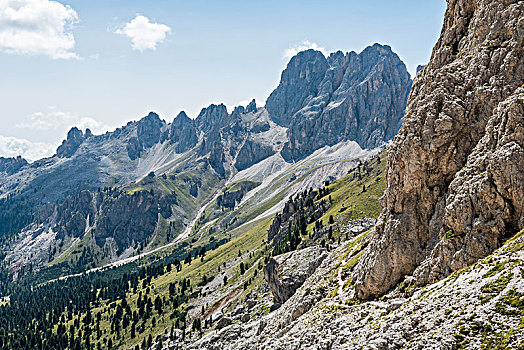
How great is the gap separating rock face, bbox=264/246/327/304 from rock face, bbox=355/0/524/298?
129ft

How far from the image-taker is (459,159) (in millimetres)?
52469

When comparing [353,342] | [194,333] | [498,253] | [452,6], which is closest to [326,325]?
[353,342]

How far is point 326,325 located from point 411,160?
29898mm

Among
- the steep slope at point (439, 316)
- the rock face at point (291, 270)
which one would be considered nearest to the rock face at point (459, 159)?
the steep slope at point (439, 316)

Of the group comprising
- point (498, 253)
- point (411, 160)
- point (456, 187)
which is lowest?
point (498, 253)

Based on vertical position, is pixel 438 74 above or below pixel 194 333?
above

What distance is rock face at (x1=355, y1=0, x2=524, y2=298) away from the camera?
44.2 metres

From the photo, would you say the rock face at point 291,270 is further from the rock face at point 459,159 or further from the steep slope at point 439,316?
the rock face at point 459,159

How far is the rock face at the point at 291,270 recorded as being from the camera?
100m

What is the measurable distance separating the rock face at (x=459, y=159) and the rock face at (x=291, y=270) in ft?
129

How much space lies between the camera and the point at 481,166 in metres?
46.9

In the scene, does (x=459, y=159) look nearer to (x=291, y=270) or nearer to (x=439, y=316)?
(x=439, y=316)

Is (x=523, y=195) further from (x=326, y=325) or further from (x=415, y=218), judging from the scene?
(x=326, y=325)

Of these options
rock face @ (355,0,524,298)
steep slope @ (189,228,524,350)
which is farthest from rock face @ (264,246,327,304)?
rock face @ (355,0,524,298)
